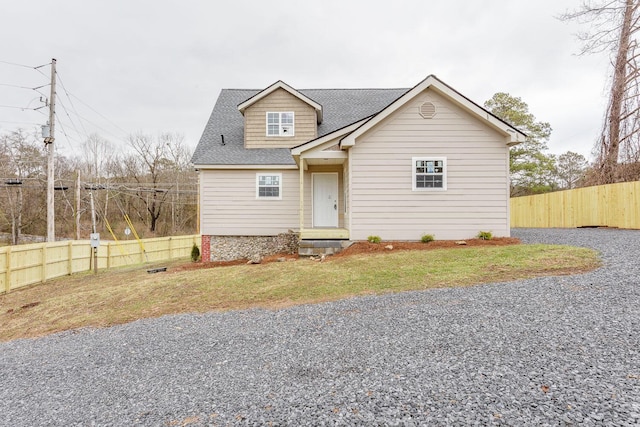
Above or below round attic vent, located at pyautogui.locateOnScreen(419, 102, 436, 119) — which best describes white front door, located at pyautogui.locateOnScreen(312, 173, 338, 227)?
below

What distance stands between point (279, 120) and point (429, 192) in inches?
279

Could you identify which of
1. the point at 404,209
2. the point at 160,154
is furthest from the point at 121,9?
the point at 160,154

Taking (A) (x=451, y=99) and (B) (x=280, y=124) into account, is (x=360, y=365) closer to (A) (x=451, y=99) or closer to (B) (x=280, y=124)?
(A) (x=451, y=99)

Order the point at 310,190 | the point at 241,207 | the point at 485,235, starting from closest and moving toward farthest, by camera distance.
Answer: the point at 485,235
the point at 241,207
the point at 310,190

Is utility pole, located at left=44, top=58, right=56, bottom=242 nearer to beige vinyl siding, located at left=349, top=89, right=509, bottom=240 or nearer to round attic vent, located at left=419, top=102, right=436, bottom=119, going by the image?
beige vinyl siding, located at left=349, top=89, right=509, bottom=240

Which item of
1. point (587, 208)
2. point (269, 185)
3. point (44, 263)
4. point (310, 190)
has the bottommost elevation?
point (44, 263)

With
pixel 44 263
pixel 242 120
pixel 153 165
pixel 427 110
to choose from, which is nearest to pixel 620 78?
pixel 427 110

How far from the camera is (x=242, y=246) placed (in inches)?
490

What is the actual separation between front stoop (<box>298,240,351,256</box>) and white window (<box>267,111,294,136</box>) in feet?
18.1

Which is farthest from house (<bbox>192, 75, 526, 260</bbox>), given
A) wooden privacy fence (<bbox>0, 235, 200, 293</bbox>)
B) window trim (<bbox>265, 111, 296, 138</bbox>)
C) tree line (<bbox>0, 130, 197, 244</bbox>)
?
tree line (<bbox>0, 130, 197, 244</bbox>)

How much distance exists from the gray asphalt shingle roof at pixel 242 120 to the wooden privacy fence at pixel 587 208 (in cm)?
1012

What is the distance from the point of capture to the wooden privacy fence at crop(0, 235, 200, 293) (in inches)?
401

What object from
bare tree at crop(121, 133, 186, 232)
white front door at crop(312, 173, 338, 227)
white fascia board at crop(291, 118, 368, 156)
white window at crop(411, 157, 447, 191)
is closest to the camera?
white window at crop(411, 157, 447, 191)

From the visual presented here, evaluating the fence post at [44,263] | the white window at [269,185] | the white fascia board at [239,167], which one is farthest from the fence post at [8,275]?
the white window at [269,185]
